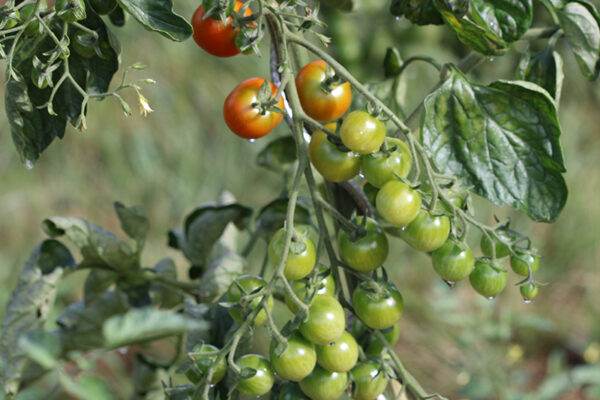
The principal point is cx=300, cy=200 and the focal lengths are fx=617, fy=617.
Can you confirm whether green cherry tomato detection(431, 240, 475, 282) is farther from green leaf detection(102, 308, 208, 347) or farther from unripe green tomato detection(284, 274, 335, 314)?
green leaf detection(102, 308, 208, 347)

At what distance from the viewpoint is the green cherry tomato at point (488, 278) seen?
0.55m

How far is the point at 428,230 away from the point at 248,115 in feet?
0.65

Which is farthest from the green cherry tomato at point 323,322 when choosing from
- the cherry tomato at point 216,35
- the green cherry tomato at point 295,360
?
the cherry tomato at point 216,35

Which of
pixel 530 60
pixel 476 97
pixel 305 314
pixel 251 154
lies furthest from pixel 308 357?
pixel 251 154

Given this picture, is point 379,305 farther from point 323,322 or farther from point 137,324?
point 137,324

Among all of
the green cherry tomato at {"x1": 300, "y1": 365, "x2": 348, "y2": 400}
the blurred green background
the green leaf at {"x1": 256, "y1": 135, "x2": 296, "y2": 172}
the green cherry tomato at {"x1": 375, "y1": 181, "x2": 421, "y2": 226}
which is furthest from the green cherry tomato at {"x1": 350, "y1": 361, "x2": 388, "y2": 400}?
the blurred green background

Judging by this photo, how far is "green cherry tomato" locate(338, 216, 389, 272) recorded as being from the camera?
0.52 metres

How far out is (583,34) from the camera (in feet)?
2.06

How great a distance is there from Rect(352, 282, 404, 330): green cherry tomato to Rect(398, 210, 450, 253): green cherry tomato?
52mm

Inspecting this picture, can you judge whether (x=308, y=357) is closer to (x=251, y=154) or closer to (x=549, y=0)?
(x=549, y=0)

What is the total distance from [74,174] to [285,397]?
2452 millimetres

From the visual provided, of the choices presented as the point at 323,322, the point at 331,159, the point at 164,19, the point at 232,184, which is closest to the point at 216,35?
the point at 164,19

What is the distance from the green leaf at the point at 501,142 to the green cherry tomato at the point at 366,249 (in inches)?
3.8

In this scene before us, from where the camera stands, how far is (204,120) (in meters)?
3.08
